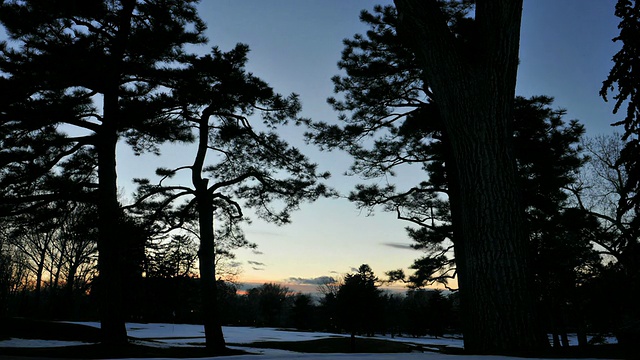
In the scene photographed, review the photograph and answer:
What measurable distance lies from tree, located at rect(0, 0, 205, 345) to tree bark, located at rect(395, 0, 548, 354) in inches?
256

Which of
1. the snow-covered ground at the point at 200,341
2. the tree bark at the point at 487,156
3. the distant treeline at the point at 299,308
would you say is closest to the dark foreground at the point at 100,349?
the tree bark at the point at 487,156

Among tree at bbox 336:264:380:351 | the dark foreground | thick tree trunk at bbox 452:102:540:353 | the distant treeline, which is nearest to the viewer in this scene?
the dark foreground

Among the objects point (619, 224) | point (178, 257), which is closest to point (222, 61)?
point (178, 257)

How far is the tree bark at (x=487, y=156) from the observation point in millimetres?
3518

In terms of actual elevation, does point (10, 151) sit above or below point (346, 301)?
above

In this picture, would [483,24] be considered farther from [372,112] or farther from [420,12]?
[372,112]

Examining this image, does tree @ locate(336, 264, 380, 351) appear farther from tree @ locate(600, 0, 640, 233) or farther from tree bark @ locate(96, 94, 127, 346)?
tree @ locate(600, 0, 640, 233)

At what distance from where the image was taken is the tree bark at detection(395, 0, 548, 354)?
352cm

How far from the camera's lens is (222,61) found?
9.52m

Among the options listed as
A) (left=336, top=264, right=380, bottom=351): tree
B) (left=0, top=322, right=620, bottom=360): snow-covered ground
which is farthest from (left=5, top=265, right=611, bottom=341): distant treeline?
(left=0, top=322, right=620, bottom=360): snow-covered ground

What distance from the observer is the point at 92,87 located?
8.78 meters

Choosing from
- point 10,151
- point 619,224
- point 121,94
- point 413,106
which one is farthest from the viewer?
point 619,224

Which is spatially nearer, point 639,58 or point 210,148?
point 639,58

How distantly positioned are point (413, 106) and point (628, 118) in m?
5.23
